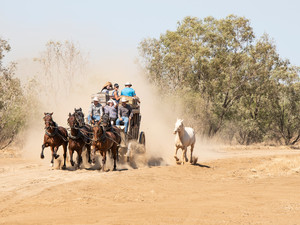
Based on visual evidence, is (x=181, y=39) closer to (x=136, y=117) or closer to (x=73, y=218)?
(x=136, y=117)

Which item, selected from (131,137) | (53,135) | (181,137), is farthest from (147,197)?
(181,137)

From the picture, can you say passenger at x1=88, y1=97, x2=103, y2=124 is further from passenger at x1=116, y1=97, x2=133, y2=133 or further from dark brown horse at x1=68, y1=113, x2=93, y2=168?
dark brown horse at x1=68, y1=113, x2=93, y2=168

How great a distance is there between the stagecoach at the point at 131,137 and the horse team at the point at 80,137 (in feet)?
3.34

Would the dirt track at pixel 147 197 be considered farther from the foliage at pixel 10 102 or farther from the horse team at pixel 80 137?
the foliage at pixel 10 102

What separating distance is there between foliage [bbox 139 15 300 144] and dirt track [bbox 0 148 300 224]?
79.1 feet

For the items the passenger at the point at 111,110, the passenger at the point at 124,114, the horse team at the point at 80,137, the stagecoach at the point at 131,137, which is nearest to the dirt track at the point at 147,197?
the horse team at the point at 80,137

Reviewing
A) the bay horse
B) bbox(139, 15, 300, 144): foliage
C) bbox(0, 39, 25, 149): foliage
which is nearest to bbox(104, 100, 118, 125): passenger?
the bay horse

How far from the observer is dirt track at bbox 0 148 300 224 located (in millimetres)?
9797

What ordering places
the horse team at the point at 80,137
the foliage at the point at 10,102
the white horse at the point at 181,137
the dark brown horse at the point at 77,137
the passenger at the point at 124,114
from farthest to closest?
the foliage at the point at 10,102 < the white horse at the point at 181,137 < the passenger at the point at 124,114 < the dark brown horse at the point at 77,137 < the horse team at the point at 80,137

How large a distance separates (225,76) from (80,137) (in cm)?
2953

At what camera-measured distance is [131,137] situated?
65.5ft

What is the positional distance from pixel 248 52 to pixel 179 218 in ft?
124

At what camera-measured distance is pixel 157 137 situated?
2850 cm

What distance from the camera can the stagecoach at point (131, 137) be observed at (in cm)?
1919
